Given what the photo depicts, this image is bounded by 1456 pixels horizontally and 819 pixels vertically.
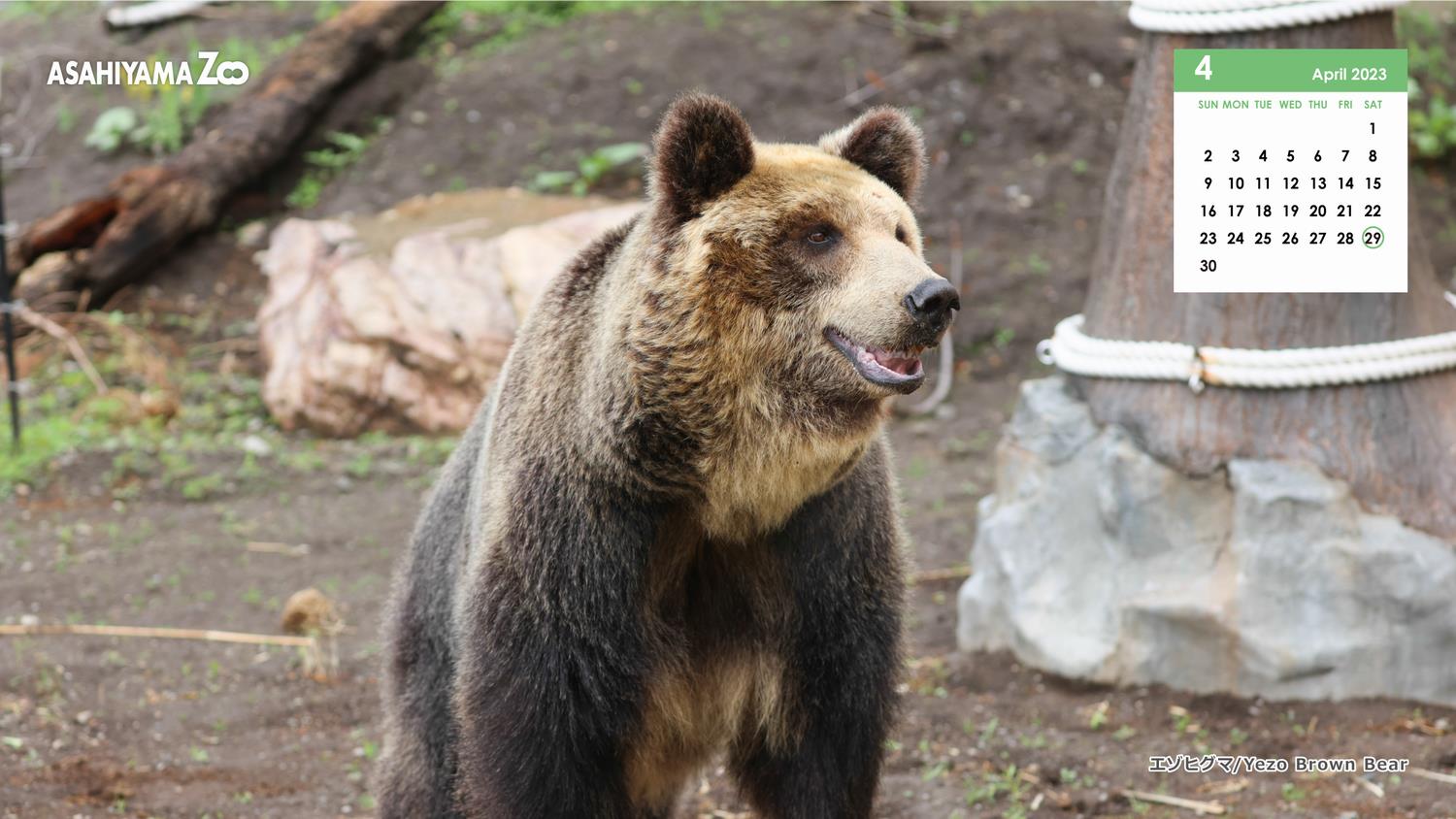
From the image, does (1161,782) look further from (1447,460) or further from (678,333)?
(678,333)

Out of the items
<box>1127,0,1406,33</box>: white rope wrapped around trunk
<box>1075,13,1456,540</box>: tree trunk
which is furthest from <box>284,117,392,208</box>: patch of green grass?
<box>1127,0,1406,33</box>: white rope wrapped around trunk

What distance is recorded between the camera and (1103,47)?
483 inches

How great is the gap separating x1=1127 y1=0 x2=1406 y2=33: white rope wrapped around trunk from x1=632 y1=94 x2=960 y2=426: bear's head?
2.56 meters

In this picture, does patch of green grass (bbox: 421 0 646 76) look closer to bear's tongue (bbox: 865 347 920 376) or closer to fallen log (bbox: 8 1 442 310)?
fallen log (bbox: 8 1 442 310)

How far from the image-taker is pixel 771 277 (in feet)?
11.3

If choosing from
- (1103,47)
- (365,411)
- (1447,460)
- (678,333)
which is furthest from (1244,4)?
(1103,47)

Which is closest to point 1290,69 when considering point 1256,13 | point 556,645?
point 1256,13

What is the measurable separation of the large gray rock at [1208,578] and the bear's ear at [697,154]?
9.36 feet

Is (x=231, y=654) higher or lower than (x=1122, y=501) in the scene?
lower

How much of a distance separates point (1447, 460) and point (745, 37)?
27.1ft

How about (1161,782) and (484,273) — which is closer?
(1161,782)

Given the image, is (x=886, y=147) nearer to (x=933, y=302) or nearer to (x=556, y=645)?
(x=933, y=302)
